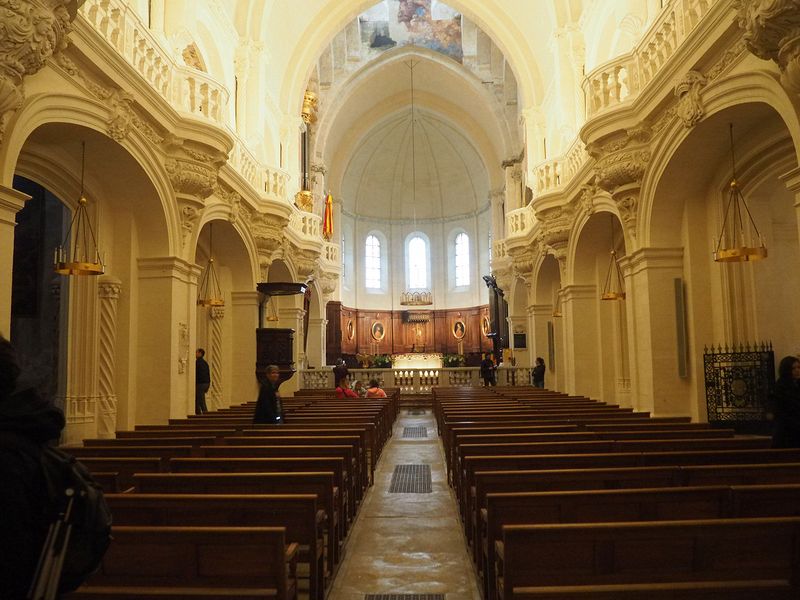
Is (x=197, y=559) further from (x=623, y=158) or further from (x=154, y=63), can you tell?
(x=623, y=158)

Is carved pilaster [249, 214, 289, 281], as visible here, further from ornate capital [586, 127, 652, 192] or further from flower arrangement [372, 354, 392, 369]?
flower arrangement [372, 354, 392, 369]

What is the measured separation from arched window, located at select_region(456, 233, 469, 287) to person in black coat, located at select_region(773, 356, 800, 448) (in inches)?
1189

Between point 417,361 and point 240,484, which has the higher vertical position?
point 417,361

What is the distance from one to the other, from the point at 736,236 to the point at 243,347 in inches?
429

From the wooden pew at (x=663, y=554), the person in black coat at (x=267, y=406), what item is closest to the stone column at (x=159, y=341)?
the person in black coat at (x=267, y=406)

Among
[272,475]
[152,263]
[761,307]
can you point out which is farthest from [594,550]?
[152,263]

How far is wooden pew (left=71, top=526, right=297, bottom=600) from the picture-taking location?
3.20 metres

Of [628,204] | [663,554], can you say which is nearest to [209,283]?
[628,204]

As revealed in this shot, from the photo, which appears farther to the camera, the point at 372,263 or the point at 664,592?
the point at 372,263

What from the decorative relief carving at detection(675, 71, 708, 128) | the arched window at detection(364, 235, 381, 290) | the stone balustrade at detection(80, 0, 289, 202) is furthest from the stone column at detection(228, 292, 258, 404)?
the arched window at detection(364, 235, 381, 290)

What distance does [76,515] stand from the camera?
2.15 m

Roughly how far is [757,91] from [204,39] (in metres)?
10.5

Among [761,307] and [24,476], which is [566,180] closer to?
[761,307]

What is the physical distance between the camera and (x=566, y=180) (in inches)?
606
